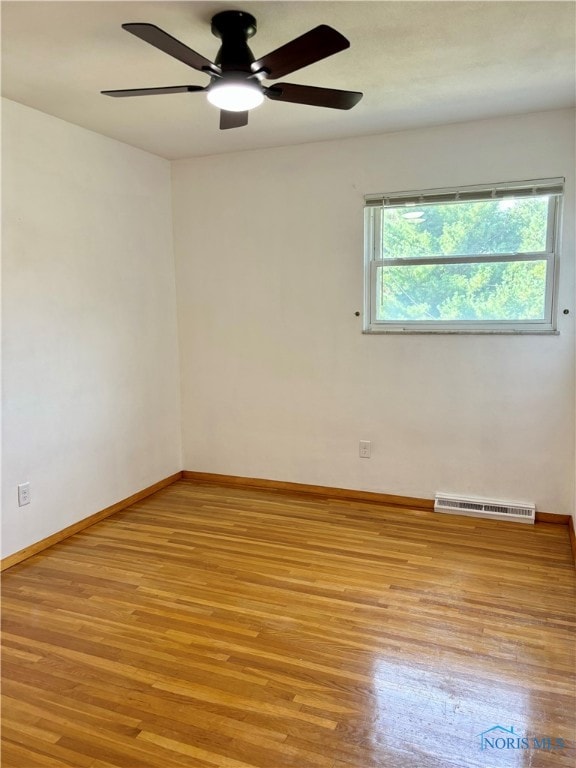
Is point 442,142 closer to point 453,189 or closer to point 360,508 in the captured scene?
point 453,189

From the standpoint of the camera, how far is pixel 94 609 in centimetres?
254

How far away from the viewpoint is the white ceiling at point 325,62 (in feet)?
6.64

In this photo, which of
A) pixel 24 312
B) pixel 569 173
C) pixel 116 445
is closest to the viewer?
pixel 24 312

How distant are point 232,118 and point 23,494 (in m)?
2.34

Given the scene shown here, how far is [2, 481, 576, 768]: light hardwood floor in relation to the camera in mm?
1732

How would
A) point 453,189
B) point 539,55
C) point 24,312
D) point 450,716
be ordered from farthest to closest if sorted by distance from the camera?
point 453,189, point 24,312, point 539,55, point 450,716

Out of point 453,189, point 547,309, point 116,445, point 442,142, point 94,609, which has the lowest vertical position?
point 94,609

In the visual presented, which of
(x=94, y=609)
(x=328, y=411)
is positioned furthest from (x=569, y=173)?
(x=94, y=609)

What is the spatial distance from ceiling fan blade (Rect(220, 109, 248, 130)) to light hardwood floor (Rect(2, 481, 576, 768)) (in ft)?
7.50

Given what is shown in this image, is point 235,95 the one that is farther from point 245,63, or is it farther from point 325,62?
point 325,62

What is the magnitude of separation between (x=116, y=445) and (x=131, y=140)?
213 cm

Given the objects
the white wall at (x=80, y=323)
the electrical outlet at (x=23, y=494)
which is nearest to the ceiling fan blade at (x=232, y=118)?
the white wall at (x=80, y=323)

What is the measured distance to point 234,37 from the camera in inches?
81.5

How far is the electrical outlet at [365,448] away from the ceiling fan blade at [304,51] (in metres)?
2.55
